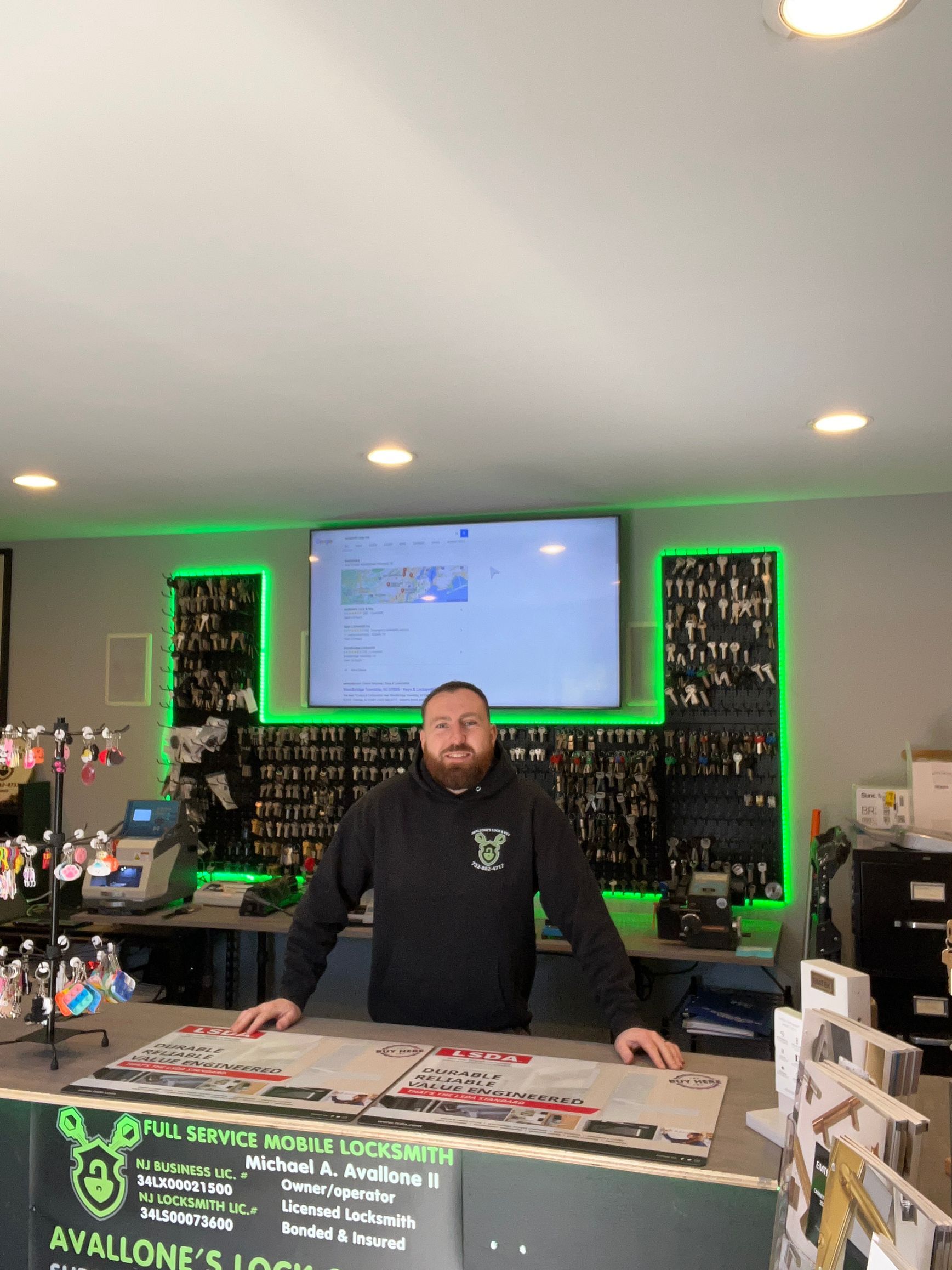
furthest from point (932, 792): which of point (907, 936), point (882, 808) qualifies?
point (907, 936)

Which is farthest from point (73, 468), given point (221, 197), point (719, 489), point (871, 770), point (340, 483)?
point (871, 770)

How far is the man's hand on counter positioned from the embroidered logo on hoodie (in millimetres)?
667

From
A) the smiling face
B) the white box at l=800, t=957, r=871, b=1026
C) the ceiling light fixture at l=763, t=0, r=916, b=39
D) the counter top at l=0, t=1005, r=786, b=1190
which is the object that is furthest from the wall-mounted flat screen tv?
the ceiling light fixture at l=763, t=0, r=916, b=39

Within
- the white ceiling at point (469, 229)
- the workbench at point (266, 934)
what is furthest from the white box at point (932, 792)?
the white ceiling at point (469, 229)

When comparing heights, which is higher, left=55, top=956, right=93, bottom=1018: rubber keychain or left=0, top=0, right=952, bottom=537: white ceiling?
left=0, top=0, right=952, bottom=537: white ceiling

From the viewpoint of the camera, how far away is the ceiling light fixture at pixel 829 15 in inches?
56.1

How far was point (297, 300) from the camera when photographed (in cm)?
245

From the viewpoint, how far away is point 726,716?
470cm

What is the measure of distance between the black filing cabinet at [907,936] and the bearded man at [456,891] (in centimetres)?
169

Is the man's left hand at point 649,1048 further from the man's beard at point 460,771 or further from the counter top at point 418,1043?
the man's beard at point 460,771

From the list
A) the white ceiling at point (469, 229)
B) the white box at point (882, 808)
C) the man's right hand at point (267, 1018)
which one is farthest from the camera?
the white box at point (882, 808)

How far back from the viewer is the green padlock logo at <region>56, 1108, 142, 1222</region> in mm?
1863

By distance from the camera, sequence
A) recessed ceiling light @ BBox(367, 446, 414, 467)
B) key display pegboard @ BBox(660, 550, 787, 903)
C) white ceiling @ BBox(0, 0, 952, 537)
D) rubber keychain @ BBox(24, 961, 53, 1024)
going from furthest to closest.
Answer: key display pegboard @ BBox(660, 550, 787, 903), recessed ceiling light @ BBox(367, 446, 414, 467), rubber keychain @ BBox(24, 961, 53, 1024), white ceiling @ BBox(0, 0, 952, 537)

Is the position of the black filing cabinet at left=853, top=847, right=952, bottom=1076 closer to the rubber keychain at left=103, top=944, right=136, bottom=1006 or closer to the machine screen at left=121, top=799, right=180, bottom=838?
the rubber keychain at left=103, top=944, right=136, bottom=1006
